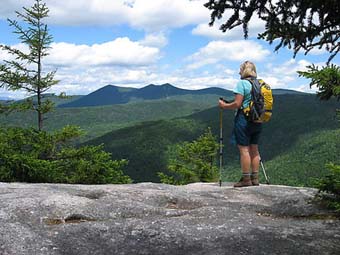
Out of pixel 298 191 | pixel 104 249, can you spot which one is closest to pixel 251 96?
pixel 298 191

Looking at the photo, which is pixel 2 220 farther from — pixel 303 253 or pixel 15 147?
pixel 15 147

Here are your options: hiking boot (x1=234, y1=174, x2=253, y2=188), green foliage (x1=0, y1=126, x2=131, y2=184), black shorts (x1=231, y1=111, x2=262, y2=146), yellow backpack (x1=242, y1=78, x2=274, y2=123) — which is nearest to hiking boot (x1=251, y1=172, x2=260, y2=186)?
hiking boot (x1=234, y1=174, x2=253, y2=188)

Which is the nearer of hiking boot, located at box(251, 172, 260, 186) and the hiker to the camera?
the hiker

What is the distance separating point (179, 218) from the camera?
6.84 metres

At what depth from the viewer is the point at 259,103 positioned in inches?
400

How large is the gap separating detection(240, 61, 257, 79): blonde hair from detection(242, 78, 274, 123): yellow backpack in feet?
0.47

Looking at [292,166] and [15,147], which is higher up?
[15,147]

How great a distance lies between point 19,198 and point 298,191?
604 cm

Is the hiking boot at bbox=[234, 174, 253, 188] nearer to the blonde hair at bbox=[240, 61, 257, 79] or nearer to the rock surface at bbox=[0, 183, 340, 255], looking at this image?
the rock surface at bbox=[0, 183, 340, 255]

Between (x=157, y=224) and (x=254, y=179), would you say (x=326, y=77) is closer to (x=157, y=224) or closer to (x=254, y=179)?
(x=157, y=224)

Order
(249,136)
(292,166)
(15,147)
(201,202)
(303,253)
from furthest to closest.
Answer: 1. (292,166)
2. (15,147)
3. (249,136)
4. (201,202)
5. (303,253)

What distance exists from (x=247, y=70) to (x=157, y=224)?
5.28 meters

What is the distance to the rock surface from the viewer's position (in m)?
5.60

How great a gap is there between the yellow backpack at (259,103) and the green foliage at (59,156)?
13.1m
